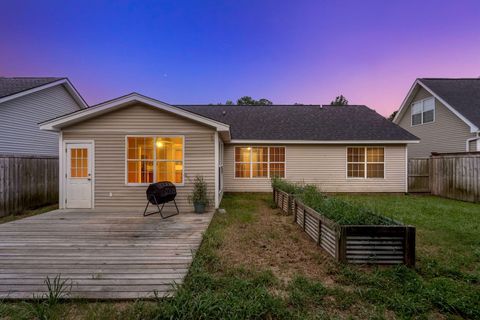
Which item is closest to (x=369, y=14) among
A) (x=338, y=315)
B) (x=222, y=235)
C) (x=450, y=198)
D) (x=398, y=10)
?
(x=398, y=10)

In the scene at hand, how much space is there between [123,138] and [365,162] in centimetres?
1099

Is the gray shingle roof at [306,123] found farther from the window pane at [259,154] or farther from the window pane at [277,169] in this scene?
the window pane at [277,169]

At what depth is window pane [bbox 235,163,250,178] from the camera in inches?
461

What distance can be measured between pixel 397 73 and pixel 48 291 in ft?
69.3

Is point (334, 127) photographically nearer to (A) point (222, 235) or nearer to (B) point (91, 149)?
(A) point (222, 235)

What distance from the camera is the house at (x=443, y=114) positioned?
38.0ft

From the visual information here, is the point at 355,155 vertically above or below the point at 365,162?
above

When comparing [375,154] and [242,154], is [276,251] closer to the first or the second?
[242,154]

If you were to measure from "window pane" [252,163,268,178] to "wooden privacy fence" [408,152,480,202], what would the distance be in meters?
7.32

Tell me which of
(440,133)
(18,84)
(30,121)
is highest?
(18,84)

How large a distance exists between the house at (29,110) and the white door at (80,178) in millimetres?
4470

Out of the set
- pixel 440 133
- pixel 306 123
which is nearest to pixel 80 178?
pixel 306 123

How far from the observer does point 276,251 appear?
13.8ft

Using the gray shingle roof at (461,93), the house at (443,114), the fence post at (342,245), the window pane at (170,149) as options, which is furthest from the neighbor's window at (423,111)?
the window pane at (170,149)
